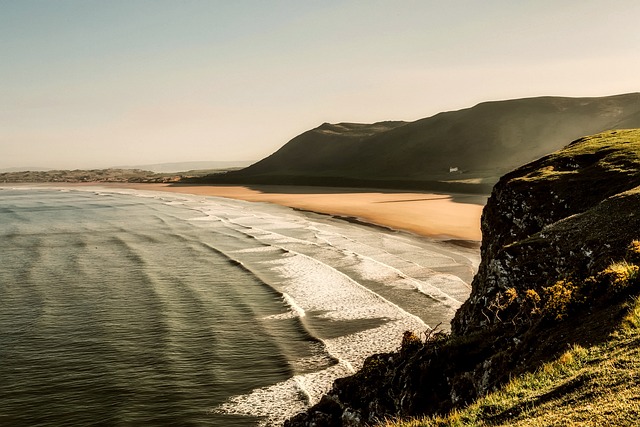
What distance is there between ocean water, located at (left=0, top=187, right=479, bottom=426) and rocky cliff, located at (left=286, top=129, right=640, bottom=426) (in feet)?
16.0

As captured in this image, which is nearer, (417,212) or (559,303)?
(559,303)

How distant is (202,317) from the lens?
77.1ft

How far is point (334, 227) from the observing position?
5275 cm

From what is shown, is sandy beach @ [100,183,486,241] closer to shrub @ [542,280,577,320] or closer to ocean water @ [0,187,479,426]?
ocean water @ [0,187,479,426]

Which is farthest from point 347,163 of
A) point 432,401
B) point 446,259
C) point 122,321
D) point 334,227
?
point 432,401

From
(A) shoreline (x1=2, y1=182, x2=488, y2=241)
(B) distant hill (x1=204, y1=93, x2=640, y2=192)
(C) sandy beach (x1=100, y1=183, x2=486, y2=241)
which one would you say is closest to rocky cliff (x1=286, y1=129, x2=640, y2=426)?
(A) shoreline (x1=2, y1=182, x2=488, y2=241)

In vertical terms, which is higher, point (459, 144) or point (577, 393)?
point (459, 144)

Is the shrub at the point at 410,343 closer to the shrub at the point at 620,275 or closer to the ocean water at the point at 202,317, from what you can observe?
the shrub at the point at 620,275

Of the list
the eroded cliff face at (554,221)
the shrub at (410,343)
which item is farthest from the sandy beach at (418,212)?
the shrub at (410,343)

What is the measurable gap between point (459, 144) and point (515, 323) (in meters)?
155

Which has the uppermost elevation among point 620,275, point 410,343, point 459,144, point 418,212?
point 459,144

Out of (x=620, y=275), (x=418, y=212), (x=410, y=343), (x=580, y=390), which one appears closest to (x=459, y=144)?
(x=418, y=212)

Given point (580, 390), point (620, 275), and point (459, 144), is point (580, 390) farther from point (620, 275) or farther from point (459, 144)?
Answer: point (459, 144)

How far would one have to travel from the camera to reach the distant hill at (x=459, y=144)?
13812 cm
